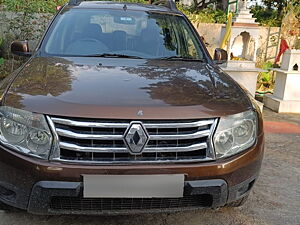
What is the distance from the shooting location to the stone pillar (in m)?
6.17

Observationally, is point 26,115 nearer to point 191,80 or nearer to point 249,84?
point 191,80

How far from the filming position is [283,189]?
331cm

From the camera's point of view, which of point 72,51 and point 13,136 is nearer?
point 13,136

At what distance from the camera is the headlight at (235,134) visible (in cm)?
210

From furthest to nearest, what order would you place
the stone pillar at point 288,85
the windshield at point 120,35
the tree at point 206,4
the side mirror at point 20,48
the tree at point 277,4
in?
the tree at point 206,4, the tree at point 277,4, the stone pillar at point 288,85, the side mirror at point 20,48, the windshield at point 120,35

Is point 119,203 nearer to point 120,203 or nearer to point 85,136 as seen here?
point 120,203

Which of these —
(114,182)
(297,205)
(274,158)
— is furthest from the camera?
(274,158)

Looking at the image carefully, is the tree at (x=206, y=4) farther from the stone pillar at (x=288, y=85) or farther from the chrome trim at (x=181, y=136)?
the chrome trim at (x=181, y=136)

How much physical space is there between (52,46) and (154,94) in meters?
1.41

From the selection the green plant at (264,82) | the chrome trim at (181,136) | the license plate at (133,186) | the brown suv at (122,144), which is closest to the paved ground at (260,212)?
the brown suv at (122,144)

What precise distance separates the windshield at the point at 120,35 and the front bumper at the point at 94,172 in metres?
1.34

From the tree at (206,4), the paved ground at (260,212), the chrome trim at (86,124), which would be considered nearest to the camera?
the chrome trim at (86,124)

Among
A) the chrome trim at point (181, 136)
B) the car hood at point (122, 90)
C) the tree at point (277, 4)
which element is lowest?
the chrome trim at point (181, 136)

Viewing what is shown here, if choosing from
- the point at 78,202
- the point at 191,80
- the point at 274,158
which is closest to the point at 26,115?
the point at 78,202
